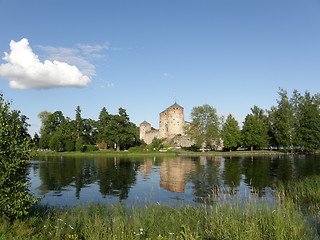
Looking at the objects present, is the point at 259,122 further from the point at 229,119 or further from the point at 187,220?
the point at 187,220

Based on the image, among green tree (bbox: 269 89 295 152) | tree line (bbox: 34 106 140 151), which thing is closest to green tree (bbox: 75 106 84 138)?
tree line (bbox: 34 106 140 151)

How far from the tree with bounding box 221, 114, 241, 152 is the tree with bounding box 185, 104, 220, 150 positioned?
2.60 metres

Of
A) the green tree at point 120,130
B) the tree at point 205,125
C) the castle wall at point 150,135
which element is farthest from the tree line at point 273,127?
the castle wall at point 150,135

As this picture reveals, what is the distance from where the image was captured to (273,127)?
70812 millimetres

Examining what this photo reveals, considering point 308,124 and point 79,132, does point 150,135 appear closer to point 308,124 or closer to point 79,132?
point 79,132

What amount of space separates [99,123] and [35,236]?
87.0 m

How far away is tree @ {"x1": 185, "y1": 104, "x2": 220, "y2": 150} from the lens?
70375 millimetres

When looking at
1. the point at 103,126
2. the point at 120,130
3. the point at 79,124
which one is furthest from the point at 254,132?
the point at 79,124

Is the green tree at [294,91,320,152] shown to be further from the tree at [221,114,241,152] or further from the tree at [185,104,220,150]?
the tree at [185,104,220,150]

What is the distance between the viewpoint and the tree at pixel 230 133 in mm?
70438

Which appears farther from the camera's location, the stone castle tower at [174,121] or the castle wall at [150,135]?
the castle wall at [150,135]

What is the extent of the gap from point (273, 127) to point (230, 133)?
11571 mm

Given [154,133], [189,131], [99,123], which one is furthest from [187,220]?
[154,133]

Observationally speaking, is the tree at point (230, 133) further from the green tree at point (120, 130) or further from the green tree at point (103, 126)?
the green tree at point (103, 126)
